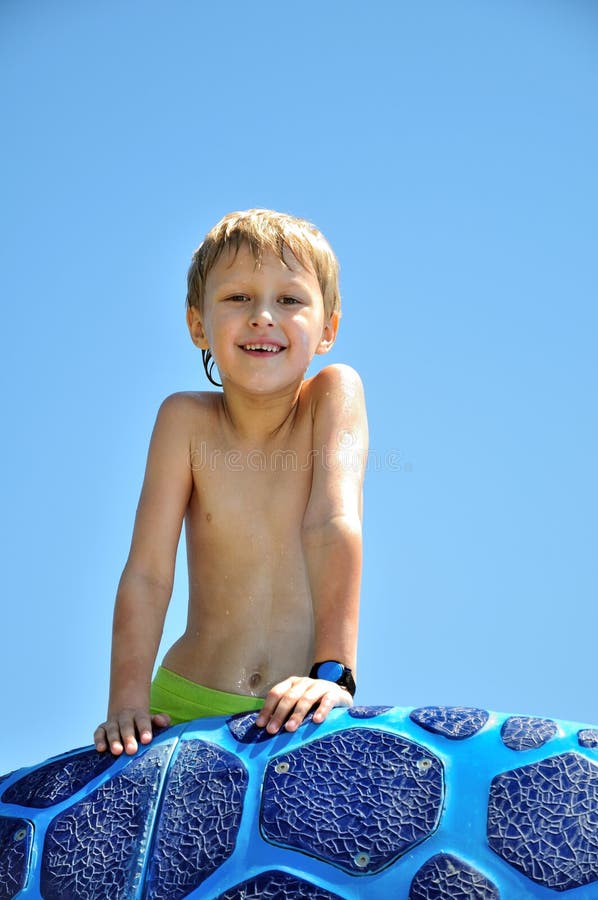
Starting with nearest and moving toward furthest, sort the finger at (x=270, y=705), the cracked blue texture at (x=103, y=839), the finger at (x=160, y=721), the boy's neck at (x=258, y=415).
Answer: the cracked blue texture at (x=103, y=839) → the finger at (x=270, y=705) → the finger at (x=160, y=721) → the boy's neck at (x=258, y=415)

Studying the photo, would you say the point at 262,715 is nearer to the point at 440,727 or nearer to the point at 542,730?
the point at 440,727

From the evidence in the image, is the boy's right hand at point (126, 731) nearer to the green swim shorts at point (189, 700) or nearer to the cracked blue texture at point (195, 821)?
the cracked blue texture at point (195, 821)

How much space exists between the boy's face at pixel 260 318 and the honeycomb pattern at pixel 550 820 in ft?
6.75

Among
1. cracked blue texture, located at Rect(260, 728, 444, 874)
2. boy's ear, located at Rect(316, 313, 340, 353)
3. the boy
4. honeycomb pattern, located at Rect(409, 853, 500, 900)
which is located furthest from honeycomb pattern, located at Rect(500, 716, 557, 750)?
boy's ear, located at Rect(316, 313, 340, 353)

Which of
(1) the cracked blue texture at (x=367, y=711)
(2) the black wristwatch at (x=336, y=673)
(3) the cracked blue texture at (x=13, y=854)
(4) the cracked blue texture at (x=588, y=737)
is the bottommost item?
(3) the cracked blue texture at (x=13, y=854)

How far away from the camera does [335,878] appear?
2162 millimetres

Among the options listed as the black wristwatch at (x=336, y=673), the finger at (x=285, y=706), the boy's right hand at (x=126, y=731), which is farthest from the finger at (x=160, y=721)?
the black wristwatch at (x=336, y=673)

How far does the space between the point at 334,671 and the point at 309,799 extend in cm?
84

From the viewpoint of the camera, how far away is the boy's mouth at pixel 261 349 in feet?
12.9

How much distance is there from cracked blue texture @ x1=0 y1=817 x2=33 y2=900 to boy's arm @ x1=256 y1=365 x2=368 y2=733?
597mm

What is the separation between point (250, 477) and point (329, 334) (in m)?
0.72

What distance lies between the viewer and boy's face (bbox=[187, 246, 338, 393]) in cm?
390

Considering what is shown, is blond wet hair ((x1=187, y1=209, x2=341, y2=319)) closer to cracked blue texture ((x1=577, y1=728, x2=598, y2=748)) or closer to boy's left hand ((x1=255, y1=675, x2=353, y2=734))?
boy's left hand ((x1=255, y1=675, x2=353, y2=734))

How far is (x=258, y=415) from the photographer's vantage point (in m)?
4.12
